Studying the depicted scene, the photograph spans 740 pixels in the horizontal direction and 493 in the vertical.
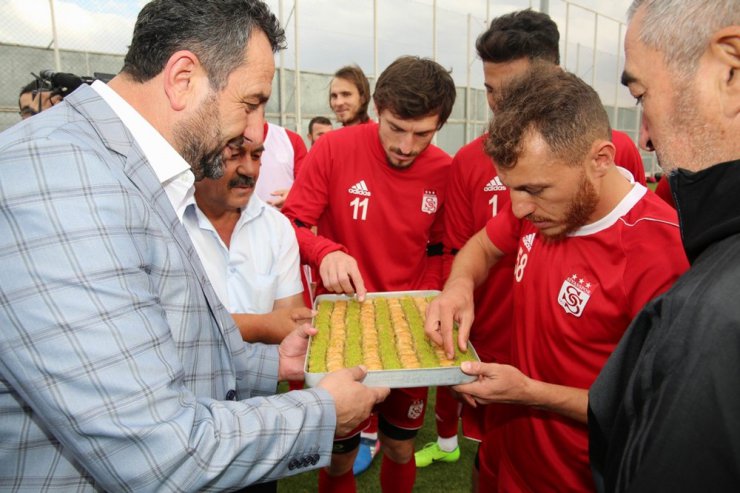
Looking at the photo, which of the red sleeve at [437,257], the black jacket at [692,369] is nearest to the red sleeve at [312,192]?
the red sleeve at [437,257]

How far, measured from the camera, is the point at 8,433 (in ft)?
4.33

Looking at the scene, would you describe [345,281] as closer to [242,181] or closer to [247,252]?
[247,252]

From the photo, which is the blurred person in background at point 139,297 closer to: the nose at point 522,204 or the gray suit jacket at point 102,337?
the gray suit jacket at point 102,337

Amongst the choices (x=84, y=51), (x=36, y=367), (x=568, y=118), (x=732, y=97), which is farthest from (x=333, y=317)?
(x=84, y=51)

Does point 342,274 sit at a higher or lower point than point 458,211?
lower

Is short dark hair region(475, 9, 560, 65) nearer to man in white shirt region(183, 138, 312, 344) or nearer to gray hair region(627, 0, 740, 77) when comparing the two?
man in white shirt region(183, 138, 312, 344)

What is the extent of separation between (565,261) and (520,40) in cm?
164

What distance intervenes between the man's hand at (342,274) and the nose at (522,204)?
102 centimetres

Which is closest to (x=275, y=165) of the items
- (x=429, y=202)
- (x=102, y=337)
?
(x=429, y=202)

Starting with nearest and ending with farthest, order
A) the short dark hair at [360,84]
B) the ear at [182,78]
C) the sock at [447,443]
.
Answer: the ear at [182,78] < the sock at [447,443] < the short dark hair at [360,84]

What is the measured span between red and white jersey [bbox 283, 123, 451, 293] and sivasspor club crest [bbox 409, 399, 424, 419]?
30.4 inches

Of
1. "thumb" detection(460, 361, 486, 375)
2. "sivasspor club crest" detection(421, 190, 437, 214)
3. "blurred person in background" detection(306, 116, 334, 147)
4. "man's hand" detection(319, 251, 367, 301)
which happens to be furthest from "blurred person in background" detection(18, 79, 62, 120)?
"blurred person in background" detection(306, 116, 334, 147)

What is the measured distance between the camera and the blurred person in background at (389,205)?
3244mm

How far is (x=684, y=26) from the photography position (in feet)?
3.73
